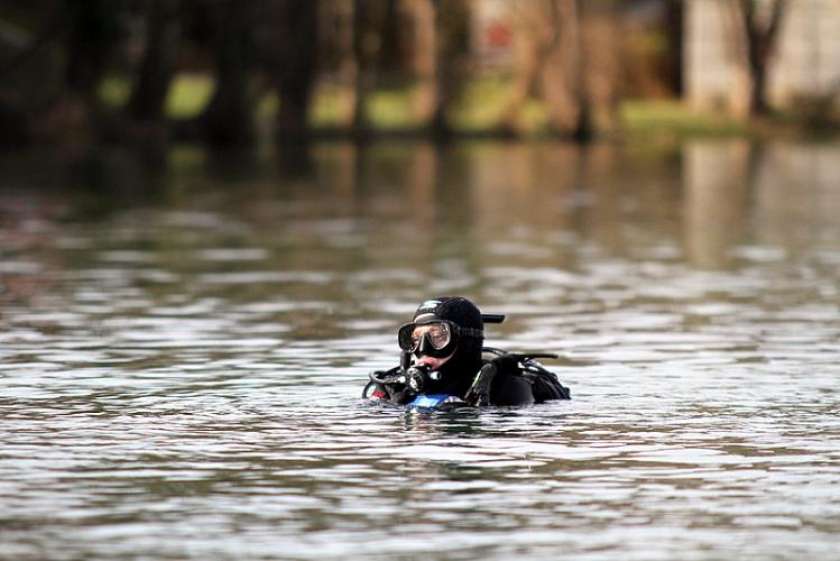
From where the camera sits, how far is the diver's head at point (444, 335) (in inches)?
620

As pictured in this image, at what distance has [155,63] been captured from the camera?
222 feet

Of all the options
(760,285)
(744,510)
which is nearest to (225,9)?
(760,285)

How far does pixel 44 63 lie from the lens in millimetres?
67812

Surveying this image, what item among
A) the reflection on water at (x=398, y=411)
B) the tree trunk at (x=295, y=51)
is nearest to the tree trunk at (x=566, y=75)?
the tree trunk at (x=295, y=51)

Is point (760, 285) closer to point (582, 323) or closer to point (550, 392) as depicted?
point (582, 323)

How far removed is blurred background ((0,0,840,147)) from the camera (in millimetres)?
67500

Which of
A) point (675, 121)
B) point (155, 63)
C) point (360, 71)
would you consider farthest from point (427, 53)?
point (675, 121)

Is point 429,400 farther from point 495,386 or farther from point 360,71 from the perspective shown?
point 360,71

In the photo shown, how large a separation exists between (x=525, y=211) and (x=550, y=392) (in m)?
25.5

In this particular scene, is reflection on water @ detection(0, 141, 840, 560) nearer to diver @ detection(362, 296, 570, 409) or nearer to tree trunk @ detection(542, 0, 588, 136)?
diver @ detection(362, 296, 570, 409)

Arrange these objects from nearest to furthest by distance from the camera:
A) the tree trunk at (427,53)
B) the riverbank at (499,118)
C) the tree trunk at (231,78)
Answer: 1. the tree trunk at (231,78)
2. the tree trunk at (427,53)
3. the riverbank at (499,118)

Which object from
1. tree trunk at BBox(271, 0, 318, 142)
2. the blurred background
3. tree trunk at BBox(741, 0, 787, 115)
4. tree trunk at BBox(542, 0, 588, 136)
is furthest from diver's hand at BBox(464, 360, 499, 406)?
tree trunk at BBox(741, 0, 787, 115)

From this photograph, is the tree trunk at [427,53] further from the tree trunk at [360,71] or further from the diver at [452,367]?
the diver at [452,367]

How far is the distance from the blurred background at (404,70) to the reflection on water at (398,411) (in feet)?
84.7
